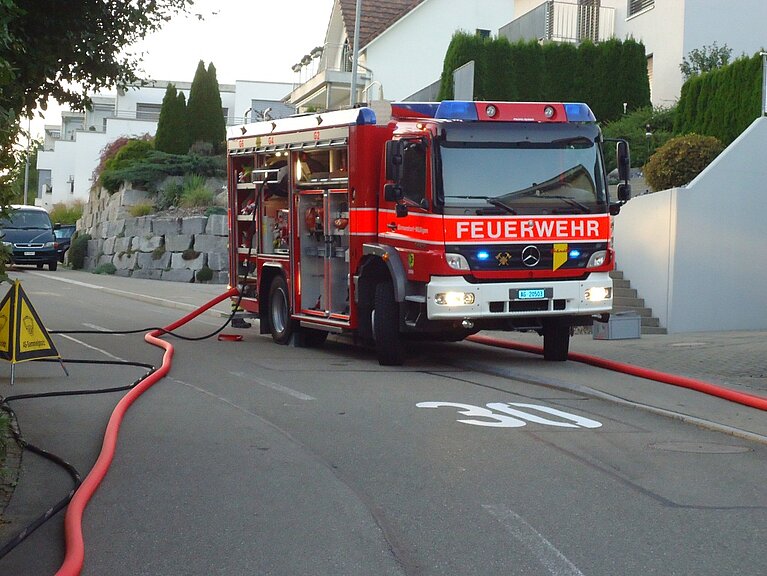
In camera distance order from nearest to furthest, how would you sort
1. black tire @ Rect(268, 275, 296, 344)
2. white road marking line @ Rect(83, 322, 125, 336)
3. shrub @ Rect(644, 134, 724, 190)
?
black tire @ Rect(268, 275, 296, 344), white road marking line @ Rect(83, 322, 125, 336), shrub @ Rect(644, 134, 724, 190)

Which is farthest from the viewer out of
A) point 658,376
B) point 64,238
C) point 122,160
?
point 64,238

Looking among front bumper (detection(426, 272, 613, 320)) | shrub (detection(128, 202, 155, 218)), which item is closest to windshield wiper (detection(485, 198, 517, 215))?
front bumper (detection(426, 272, 613, 320))

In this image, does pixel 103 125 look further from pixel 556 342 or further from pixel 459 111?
pixel 459 111

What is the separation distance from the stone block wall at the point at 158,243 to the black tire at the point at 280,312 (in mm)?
16286

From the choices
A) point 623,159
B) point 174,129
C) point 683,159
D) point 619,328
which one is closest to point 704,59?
point 683,159

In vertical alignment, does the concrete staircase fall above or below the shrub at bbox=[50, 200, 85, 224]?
below

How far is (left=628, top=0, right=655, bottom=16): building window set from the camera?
30984 millimetres

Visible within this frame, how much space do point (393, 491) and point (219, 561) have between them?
171 cm

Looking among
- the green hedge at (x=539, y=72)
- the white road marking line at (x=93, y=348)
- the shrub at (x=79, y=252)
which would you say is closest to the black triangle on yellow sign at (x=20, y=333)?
the white road marking line at (x=93, y=348)

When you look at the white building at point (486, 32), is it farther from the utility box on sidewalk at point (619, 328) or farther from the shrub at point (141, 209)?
the utility box on sidewalk at point (619, 328)

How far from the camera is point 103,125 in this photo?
275 feet

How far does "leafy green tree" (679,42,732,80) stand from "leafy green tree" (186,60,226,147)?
59.2 feet

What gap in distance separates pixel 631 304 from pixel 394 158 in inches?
282

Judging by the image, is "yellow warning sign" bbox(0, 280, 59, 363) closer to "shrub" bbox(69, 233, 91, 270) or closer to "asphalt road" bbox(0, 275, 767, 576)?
"asphalt road" bbox(0, 275, 767, 576)
